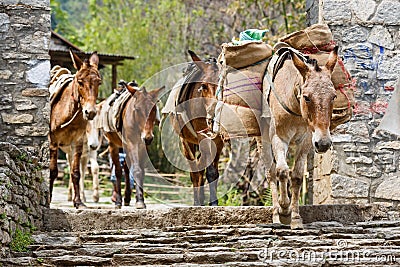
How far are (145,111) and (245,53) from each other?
8.30 ft

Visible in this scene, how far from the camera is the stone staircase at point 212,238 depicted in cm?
629

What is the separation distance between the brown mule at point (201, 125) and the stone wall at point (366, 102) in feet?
4.18

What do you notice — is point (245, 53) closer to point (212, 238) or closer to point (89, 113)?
point (212, 238)


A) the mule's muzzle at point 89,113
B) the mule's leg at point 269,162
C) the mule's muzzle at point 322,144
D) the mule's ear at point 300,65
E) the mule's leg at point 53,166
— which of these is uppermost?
the mule's ear at point 300,65

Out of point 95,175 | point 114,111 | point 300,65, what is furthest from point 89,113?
point 95,175

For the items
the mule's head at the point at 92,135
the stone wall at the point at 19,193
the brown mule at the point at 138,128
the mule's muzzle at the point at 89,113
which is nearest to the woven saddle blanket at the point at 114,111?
the brown mule at the point at 138,128

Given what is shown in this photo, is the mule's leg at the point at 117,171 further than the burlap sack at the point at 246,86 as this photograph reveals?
Yes

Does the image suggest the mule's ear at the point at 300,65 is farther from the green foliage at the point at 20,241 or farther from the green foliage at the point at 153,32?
the green foliage at the point at 153,32

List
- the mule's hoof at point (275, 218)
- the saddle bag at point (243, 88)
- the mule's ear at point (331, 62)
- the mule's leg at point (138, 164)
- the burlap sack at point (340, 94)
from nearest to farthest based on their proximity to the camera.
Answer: the mule's ear at point (331, 62) → the burlap sack at point (340, 94) → the mule's hoof at point (275, 218) → the saddle bag at point (243, 88) → the mule's leg at point (138, 164)

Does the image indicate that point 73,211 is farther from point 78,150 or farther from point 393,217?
point 393,217

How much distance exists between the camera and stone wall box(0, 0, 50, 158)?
26.0 ft

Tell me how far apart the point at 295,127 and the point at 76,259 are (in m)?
2.29

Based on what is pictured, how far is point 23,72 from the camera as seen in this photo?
26.1 feet

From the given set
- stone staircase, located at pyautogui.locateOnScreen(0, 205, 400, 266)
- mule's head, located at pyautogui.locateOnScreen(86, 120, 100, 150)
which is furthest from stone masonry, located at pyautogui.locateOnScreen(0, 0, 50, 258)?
mule's head, located at pyautogui.locateOnScreen(86, 120, 100, 150)
